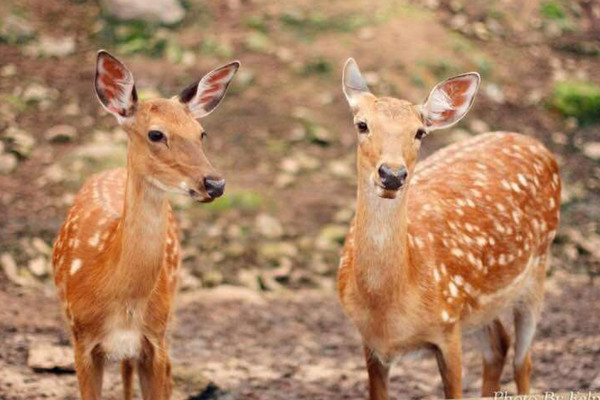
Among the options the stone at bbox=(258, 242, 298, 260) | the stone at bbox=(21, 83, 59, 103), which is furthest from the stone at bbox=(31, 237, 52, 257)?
the stone at bbox=(21, 83, 59, 103)

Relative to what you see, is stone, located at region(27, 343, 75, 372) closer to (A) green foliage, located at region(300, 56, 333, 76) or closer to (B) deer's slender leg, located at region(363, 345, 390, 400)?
(B) deer's slender leg, located at region(363, 345, 390, 400)

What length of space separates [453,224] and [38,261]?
406cm

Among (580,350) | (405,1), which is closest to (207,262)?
(580,350)

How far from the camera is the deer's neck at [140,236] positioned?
5.32 meters

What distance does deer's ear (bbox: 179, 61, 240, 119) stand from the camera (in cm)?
564

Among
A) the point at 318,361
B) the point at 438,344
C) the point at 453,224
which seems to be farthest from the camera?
the point at 318,361

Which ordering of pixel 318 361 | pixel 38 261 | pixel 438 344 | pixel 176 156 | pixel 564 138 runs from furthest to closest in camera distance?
pixel 564 138
pixel 38 261
pixel 318 361
pixel 438 344
pixel 176 156

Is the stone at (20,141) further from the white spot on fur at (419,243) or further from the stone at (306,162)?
the white spot on fur at (419,243)

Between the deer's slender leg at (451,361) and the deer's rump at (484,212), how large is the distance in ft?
0.79

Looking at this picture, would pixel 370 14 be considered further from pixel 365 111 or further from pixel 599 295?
pixel 365 111

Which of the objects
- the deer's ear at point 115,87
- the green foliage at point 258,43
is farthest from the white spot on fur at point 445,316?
the green foliage at point 258,43

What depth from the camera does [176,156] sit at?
17.3 feet

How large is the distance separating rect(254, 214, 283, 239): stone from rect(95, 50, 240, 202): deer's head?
4271mm

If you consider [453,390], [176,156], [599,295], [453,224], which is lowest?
[599,295]
